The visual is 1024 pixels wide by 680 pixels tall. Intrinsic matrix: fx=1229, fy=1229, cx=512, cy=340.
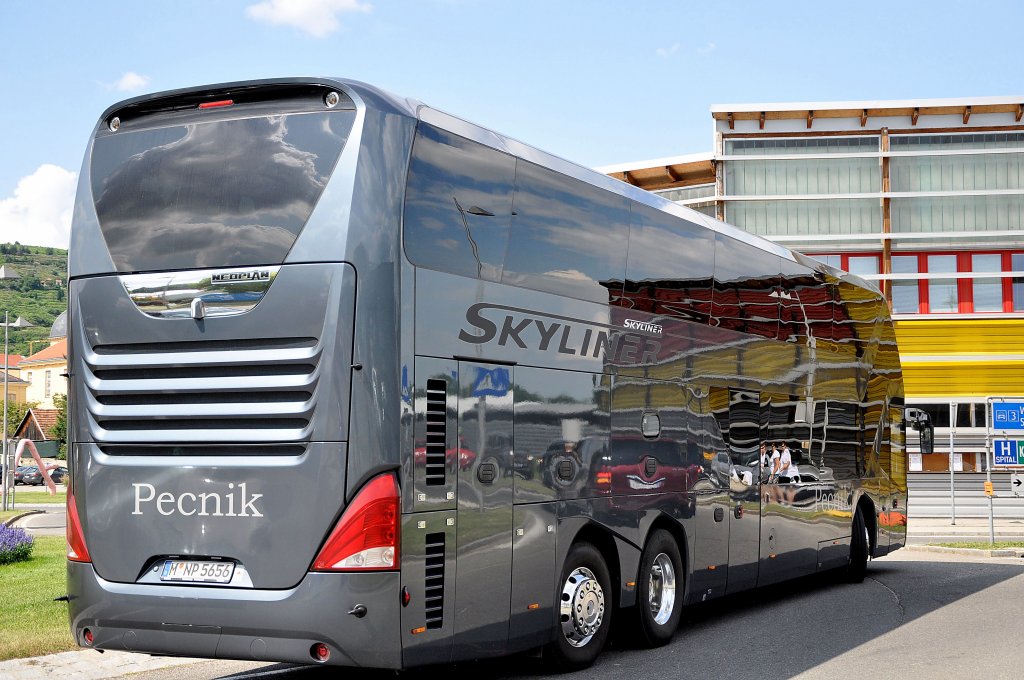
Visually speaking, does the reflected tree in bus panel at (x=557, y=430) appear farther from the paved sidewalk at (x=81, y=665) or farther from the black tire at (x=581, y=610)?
the paved sidewalk at (x=81, y=665)

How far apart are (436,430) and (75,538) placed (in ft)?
8.06

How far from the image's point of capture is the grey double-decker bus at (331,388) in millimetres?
7145

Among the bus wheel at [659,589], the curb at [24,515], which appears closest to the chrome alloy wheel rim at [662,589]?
the bus wheel at [659,589]

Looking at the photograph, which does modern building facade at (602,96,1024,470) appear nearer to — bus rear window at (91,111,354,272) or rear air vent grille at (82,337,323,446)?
bus rear window at (91,111,354,272)

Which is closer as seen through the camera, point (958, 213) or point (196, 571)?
point (196, 571)

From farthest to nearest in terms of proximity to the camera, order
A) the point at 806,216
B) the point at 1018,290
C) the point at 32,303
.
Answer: the point at 32,303
the point at 806,216
the point at 1018,290

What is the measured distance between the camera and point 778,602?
14422mm

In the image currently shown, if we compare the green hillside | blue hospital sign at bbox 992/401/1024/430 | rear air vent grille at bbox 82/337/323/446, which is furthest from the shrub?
the green hillside

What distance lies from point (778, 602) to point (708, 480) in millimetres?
3465

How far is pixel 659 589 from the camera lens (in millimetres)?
10727

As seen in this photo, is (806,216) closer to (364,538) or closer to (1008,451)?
(1008,451)

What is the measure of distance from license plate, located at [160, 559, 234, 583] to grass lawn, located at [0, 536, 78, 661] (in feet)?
9.22

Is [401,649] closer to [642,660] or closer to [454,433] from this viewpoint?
[454,433]

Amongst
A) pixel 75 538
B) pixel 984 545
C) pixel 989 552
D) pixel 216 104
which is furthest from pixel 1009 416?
pixel 75 538
